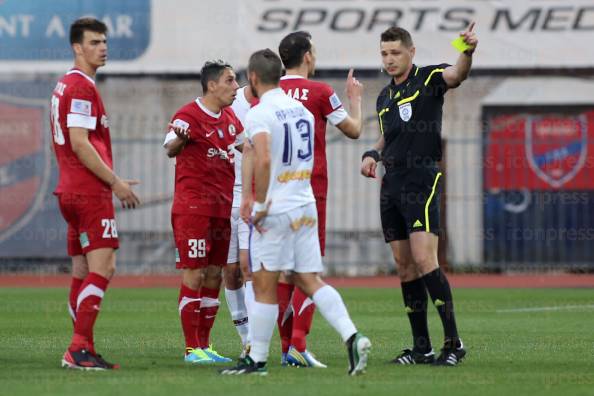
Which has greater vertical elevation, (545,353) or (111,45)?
(111,45)

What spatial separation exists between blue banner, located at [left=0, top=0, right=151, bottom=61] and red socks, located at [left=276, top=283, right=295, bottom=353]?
538 inches

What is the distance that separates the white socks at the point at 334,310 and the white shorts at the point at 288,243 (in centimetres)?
18

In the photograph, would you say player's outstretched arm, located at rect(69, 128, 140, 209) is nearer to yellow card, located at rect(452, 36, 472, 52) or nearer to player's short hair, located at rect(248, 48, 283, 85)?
player's short hair, located at rect(248, 48, 283, 85)

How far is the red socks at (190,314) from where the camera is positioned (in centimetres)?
940

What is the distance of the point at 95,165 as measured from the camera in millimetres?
8445

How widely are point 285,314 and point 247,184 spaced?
1711mm

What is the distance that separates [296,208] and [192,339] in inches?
73.9

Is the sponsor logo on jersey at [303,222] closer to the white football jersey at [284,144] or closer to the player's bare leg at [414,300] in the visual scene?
the white football jersey at [284,144]

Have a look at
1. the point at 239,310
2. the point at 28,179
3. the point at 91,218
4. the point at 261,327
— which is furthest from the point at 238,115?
the point at 28,179

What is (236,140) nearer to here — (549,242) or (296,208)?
(296,208)

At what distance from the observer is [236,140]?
9.68 m

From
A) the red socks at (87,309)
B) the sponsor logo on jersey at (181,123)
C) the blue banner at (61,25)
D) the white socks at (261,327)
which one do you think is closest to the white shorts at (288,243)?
the white socks at (261,327)

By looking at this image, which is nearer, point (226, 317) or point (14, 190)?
point (226, 317)

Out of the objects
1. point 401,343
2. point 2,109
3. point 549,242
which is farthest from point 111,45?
point 401,343
